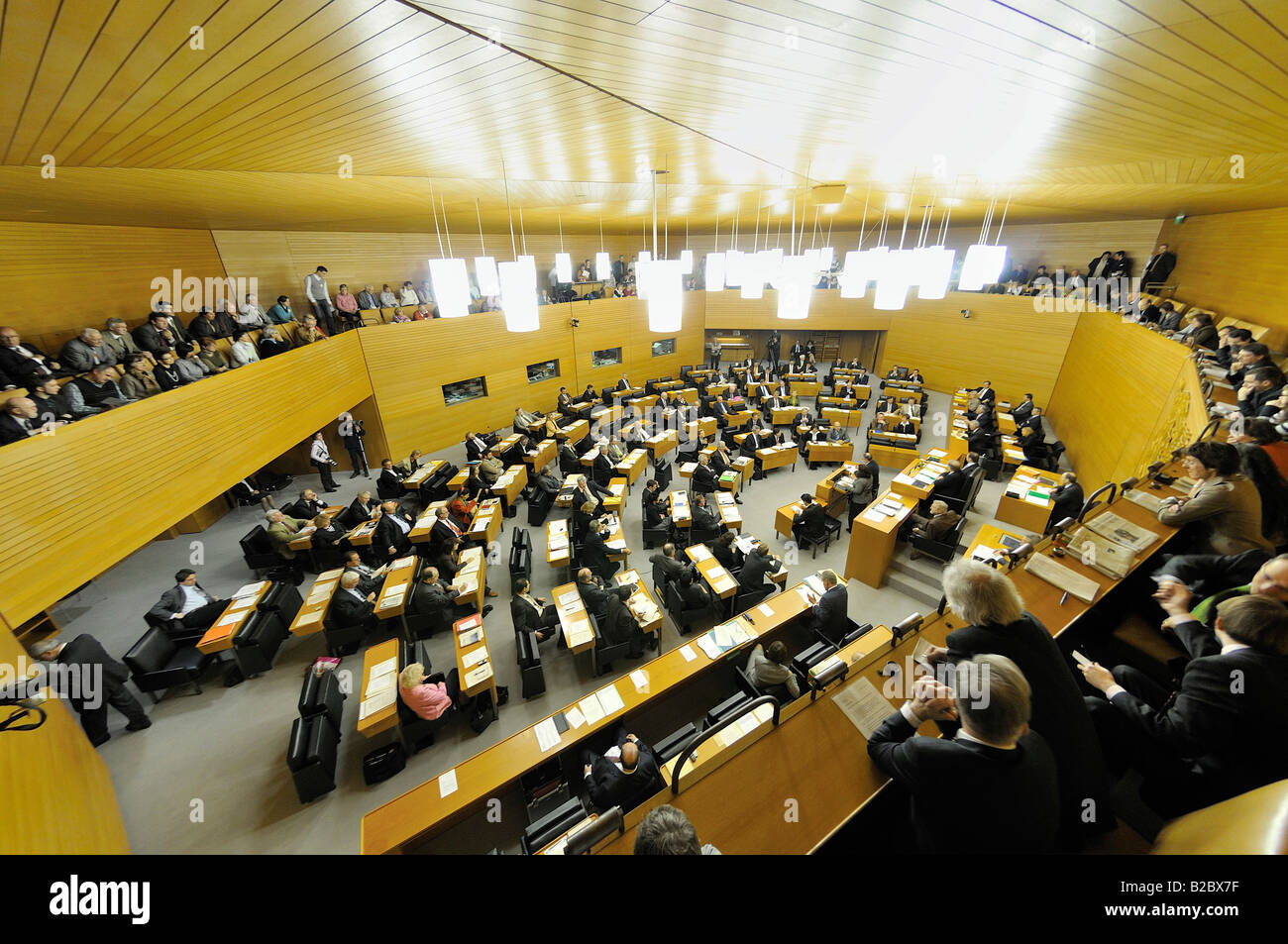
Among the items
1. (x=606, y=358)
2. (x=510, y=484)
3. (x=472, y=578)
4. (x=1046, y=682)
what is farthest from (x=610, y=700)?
(x=606, y=358)

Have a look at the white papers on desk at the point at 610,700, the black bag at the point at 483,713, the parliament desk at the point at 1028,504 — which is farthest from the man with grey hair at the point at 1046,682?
the parliament desk at the point at 1028,504

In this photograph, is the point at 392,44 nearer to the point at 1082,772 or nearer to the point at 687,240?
the point at 1082,772

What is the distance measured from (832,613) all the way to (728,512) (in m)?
3.05

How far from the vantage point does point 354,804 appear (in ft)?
14.2

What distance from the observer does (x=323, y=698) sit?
4742 millimetres

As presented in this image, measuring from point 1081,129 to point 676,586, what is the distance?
5700 millimetres

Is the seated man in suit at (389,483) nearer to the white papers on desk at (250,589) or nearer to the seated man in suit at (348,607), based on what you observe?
the white papers on desk at (250,589)

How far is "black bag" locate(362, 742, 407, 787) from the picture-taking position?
445 cm

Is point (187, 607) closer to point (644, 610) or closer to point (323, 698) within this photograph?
point (323, 698)

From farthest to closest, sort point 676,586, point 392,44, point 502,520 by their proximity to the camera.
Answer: point 502,520, point 676,586, point 392,44

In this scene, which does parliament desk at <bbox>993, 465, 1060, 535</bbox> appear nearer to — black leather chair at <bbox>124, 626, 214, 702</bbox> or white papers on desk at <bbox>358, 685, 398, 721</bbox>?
white papers on desk at <bbox>358, 685, 398, 721</bbox>

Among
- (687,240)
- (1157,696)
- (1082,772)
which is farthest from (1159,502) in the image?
(687,240)

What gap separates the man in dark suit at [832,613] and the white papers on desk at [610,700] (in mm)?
2380

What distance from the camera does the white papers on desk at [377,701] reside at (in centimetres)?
450
